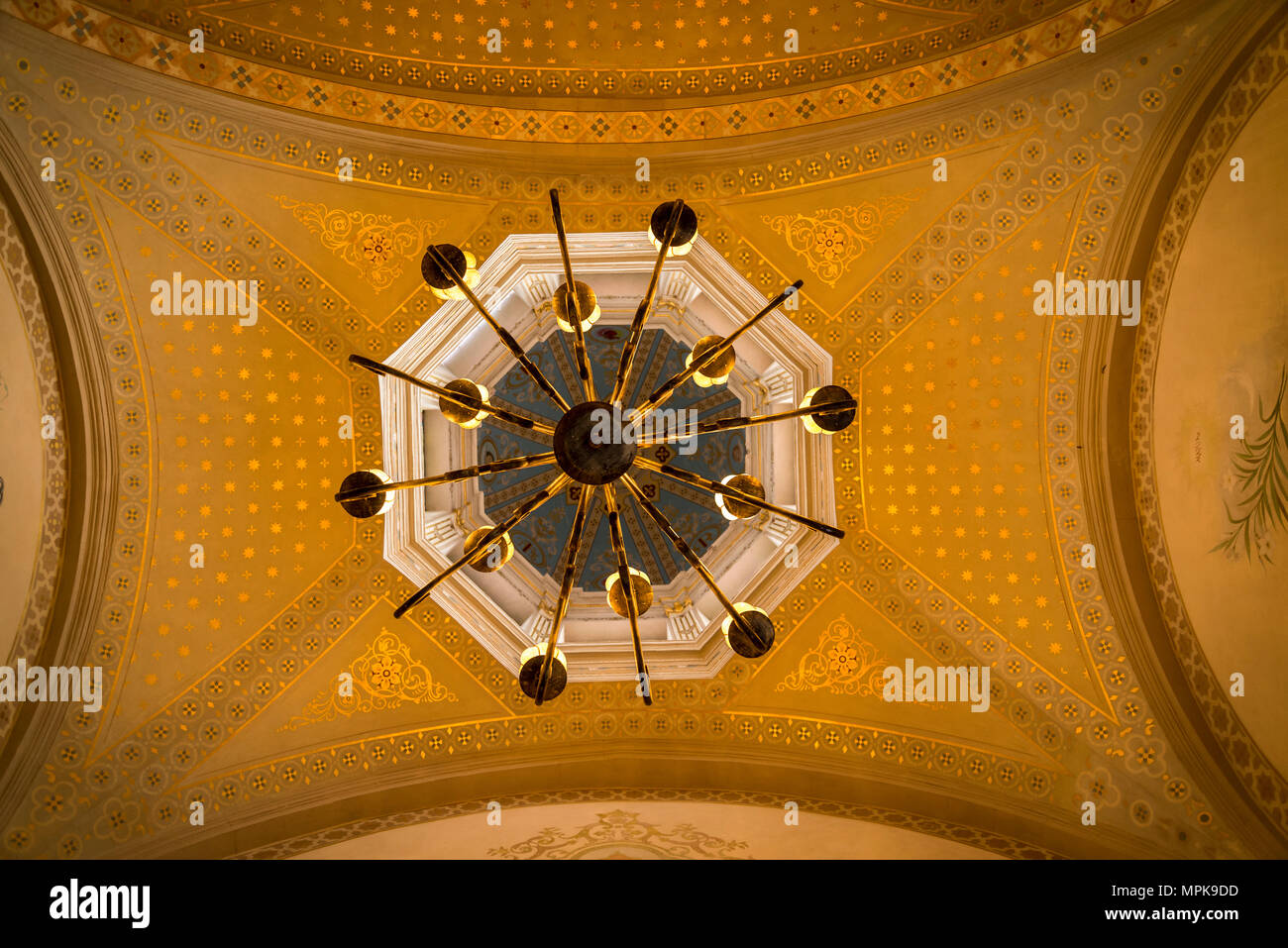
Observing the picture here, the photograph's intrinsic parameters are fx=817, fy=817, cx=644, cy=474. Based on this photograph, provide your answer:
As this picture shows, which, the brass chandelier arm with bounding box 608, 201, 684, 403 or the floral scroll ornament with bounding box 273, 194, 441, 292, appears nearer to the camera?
the brass chandelier arm with bounding box 608, 201, 684, 403

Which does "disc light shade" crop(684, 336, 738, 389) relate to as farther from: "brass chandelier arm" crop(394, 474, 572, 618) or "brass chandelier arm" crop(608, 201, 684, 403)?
"brass chandelier arm" crop(394, 474, 572, 618)

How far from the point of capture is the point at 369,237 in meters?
5.90

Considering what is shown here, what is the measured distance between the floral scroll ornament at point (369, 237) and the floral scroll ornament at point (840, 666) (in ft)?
13.7

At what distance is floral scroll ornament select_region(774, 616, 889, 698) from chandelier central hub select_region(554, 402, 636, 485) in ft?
11.3

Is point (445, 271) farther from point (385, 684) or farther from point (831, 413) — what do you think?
point (385, 684)

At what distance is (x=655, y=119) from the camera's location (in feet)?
18.9

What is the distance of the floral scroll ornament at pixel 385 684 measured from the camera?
618 centimetres

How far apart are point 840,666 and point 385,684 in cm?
347

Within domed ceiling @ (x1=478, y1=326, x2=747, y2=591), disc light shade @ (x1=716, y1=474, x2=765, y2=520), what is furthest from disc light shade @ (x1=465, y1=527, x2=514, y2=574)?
domed ceiling @ (x1=478, y1=326, x2=747, y2=591)

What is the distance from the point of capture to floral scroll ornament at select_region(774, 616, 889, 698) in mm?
6172

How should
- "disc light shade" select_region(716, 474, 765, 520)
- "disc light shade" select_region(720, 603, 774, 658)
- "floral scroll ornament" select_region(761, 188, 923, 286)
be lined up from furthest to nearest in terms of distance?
"floral scroll ornament" select_region(761, 188, 923, 286), "disc light shade" select_region(716, 474, 765, 520), "disc light shade" select_region(720, 603, 774, 658)
